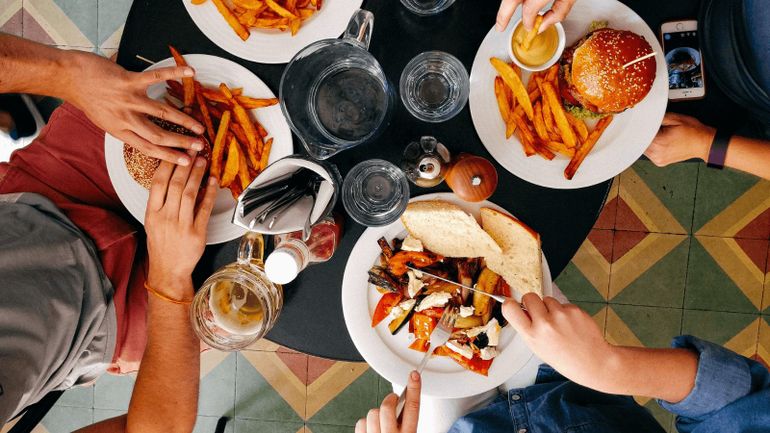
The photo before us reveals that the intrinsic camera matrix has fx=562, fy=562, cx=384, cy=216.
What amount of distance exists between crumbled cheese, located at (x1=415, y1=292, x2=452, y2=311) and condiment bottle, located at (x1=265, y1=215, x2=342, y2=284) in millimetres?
283

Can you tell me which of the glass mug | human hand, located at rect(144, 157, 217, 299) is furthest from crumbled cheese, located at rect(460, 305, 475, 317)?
human hand, located at rect(144, 157, 217, 299)

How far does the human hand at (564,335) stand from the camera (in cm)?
130

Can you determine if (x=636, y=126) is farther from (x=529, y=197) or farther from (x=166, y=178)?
(x=166, y=178)

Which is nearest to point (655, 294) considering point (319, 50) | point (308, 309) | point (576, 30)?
point (576, 30)

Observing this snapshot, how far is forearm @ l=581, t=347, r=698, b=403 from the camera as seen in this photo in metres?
1.33

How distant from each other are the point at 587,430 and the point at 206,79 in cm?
140

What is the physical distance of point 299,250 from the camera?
1335mm

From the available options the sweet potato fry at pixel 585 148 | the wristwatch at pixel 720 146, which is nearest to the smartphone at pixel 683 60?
A: the wristwatch at pixel 720 146

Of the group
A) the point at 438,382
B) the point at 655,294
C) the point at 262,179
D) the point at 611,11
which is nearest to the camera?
the point at 262,179

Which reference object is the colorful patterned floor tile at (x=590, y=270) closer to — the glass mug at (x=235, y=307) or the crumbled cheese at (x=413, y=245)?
the crumbled cheese at (x=413, y=245)

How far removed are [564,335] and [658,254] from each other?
57.5 inches

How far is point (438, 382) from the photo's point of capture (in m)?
1.53

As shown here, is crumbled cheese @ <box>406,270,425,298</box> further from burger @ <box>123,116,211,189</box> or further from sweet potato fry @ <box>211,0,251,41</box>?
sweet potato fry @ <box>211,0,251,41</box>

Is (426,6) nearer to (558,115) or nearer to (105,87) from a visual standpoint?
(558,115)
